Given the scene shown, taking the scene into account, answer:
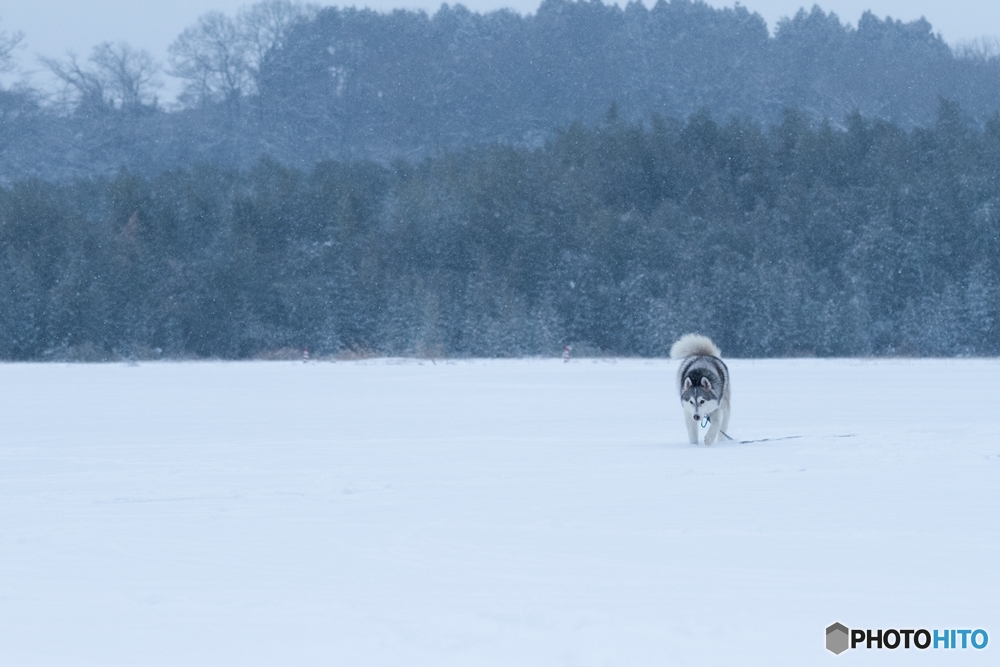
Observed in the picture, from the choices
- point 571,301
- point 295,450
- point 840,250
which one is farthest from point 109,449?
point 840,250

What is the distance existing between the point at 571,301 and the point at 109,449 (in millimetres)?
25772

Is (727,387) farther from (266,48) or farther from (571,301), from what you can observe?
(266,48)

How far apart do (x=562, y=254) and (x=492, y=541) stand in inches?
1224

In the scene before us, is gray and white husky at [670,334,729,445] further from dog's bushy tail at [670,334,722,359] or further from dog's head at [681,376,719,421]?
dog's bushy tail at [670,334,722,359]

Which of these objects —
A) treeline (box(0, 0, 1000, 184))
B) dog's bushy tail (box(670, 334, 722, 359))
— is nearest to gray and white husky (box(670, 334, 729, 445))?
dog's bushy tail (box(670, 334, 722, 359))

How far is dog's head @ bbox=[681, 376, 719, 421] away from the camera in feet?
35.4

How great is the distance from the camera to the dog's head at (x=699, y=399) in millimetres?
10788

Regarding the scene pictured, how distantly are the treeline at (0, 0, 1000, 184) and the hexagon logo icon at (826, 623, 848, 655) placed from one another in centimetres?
4576

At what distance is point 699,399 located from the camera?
1082 cm

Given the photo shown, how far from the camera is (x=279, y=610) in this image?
472 centimetres

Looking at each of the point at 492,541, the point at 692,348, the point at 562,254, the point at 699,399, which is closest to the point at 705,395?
the point at 699,399

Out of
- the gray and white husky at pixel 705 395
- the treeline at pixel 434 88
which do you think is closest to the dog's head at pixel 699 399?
the gray and white husky at pixel 705 395

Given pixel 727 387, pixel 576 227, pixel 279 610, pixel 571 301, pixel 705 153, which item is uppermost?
pixel 705 153

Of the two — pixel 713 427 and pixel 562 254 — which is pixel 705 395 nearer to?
pixel 713 427
